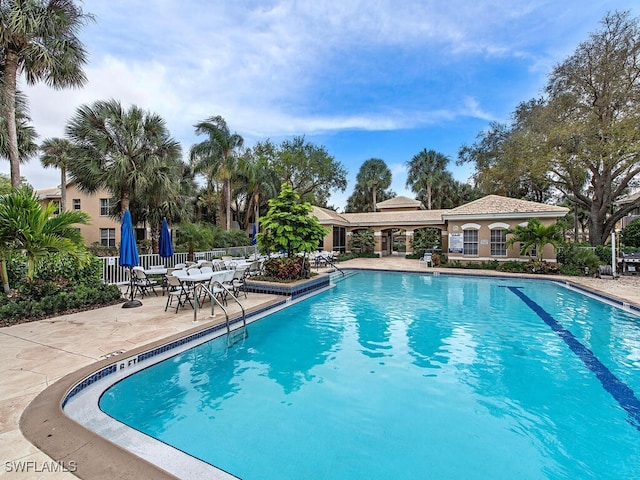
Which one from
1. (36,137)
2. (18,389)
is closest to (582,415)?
(18,389)

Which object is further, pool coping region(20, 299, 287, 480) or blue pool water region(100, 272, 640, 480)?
blue pool water region(100, 272, 640, 480)

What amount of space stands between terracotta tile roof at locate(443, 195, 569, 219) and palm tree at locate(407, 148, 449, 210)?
16.5 metres

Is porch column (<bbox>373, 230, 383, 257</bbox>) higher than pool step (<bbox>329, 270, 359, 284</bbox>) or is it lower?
higher

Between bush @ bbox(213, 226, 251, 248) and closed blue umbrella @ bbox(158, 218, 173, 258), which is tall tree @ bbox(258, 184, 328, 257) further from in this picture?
bush @ bbox(213, 226, 251, 248)

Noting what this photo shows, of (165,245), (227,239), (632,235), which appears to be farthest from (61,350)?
(632,235)

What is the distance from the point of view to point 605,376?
5031mm

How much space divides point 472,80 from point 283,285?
15.9m

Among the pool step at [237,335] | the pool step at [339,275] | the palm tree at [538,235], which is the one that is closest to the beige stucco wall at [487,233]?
the palm tree at [538,235]

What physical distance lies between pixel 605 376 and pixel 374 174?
111 ft

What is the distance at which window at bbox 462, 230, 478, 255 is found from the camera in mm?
18703

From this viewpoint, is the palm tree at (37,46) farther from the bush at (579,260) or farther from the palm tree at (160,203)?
the bush at (579,260)

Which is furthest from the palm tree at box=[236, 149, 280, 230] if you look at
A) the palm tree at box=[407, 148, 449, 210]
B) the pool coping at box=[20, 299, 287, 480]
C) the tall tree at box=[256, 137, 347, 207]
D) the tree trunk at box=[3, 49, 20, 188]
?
the pool coping at box=[20, 299, 287, 480]

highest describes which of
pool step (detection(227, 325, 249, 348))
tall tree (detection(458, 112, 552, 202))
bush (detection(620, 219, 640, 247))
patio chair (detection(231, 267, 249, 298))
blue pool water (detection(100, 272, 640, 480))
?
tall tree (detection(458, 112, 552, 202))

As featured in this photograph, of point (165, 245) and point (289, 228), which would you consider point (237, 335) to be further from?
point (165, 245)
